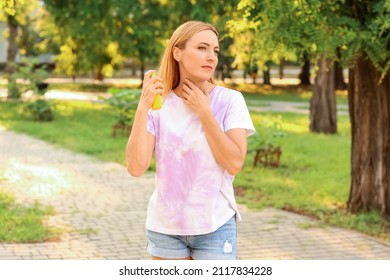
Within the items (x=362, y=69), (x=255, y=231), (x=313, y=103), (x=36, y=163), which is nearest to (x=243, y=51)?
(x=362, y=69)

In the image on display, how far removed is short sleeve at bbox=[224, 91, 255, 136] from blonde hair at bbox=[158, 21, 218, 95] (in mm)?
155

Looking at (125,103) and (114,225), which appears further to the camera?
(125,103)

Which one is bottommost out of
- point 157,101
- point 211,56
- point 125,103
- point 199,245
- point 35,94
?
point 35,94

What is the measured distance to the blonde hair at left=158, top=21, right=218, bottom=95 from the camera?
10.7 feet

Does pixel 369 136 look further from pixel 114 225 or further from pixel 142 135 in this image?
pixel 142 135

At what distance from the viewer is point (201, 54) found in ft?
10.7

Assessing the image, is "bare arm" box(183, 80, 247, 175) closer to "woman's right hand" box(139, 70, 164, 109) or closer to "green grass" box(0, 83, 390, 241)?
"woman's right hand" box(139, 70, 164, 109)

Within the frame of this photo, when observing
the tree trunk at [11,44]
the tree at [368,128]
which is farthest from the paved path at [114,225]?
the tree trunk at [11,44]

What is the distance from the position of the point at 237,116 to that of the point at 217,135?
0.17 meters

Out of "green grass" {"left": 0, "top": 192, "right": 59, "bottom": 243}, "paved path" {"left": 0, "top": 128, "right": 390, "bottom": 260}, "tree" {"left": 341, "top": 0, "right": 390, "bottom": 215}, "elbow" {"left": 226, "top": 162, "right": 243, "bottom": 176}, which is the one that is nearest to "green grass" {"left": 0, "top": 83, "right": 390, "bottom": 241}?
"tree" {"left": 341, "top": 0, "right": 390, "bottom": 215}

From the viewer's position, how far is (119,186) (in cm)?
1177

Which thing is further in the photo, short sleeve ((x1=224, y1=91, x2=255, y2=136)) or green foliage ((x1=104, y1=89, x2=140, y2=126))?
green foliage ((x1=104, y1=89, x2=140, y2=126))

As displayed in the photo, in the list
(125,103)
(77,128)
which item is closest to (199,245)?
(125,103)

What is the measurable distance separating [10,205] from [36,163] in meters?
4.20
